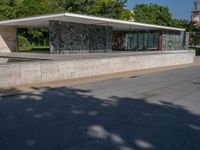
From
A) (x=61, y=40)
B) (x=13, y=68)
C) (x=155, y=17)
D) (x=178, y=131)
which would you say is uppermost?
(x=155, y=17)

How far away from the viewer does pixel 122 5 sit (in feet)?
159

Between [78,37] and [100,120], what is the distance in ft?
69.3

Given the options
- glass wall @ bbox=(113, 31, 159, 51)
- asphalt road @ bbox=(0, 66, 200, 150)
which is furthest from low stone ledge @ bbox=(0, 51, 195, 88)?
glass wall @ bbox=(113, 31, 159, 51)

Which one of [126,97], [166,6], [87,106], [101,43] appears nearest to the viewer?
[87,106]

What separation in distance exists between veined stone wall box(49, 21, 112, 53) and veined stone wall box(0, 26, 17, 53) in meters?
7.93

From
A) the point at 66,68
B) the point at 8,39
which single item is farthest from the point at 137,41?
the point at 66,68

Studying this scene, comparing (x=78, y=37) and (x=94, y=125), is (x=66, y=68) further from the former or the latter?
(x=78, y=37)

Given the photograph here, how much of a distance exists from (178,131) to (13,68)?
769cm

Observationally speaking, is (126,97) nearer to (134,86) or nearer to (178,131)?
(134,86)

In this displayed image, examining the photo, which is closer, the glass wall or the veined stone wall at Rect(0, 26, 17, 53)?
the veined stone wall at Rect(0, 26, 17, 53)

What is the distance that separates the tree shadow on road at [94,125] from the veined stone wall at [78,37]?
16371 millimetres

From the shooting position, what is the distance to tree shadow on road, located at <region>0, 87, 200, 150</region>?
473cm

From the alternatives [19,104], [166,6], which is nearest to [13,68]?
[19,104]

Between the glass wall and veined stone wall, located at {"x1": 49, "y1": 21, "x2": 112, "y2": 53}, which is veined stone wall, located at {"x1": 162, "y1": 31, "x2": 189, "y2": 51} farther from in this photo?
veined stone wall, located at {"x1": 49, "y1": 21, "x2": 112, "y2": 53}
